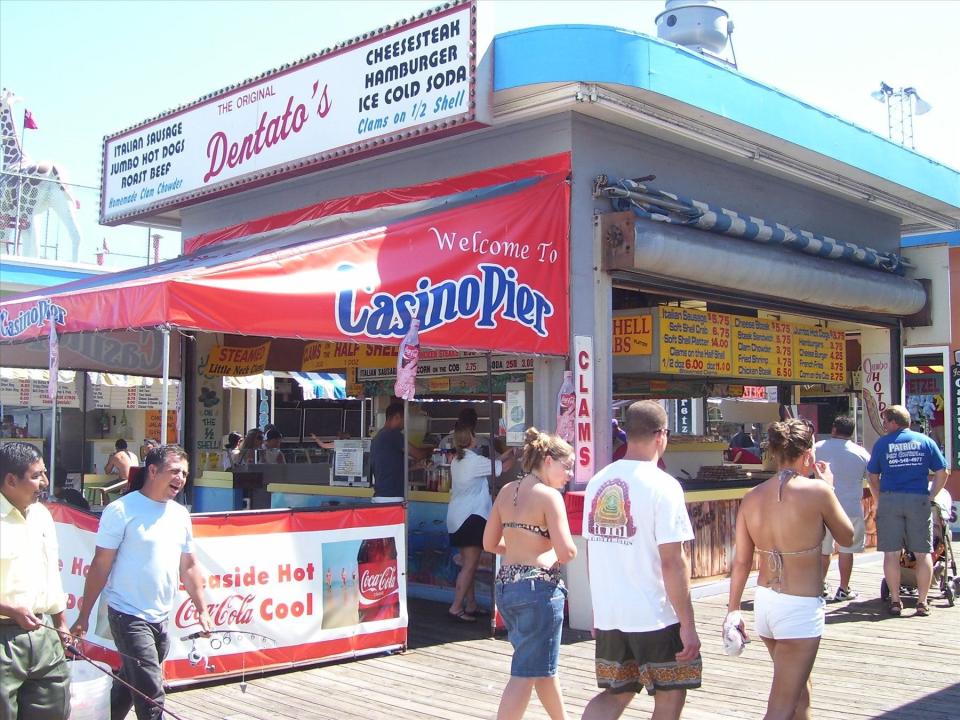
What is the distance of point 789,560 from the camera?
15.5 feet

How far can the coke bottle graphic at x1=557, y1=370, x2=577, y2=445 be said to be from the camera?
349 inches

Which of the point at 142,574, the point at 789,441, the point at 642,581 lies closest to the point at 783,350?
the point at 789,441

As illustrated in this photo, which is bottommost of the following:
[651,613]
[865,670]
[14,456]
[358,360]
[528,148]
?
[865,670]

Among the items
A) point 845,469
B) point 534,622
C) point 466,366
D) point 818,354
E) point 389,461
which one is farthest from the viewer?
point 818,354

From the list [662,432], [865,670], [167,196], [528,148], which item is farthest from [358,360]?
[662,432]

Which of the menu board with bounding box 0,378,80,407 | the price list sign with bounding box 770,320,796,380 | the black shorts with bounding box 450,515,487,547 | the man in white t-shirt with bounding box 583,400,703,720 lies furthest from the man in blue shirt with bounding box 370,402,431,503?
the menu board with bounding box 0,378,80,407

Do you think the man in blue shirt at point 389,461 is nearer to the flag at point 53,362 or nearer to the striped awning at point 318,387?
A: the flag at point 53,362

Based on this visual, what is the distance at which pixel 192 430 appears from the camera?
12477 millimetres

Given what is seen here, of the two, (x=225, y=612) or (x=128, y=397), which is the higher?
(x=128, y=397)

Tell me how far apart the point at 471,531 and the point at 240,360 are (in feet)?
14.6

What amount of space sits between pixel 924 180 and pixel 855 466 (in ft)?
15.6

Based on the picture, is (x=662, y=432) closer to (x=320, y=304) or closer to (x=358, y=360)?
(x=320, y=304)

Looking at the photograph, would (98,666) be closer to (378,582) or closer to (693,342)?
(378,582)

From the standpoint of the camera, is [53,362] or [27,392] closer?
[53,362]
